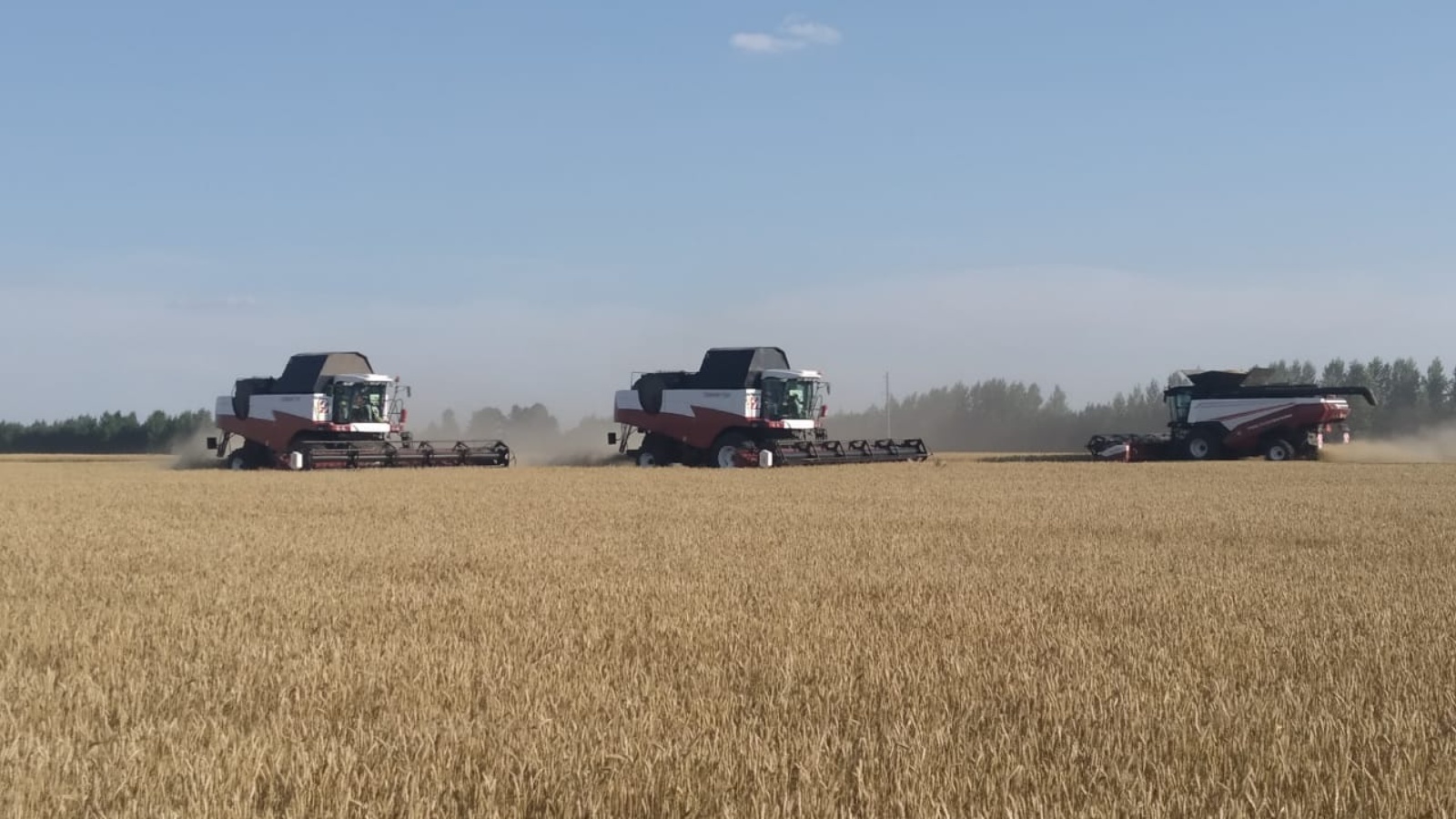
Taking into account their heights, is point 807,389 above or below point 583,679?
above

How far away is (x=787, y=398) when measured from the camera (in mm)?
36969

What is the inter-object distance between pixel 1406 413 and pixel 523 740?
8072 centimetres

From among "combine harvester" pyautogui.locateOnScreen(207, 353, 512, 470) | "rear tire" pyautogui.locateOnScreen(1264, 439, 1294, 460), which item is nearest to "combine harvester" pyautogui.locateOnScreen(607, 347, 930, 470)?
"combine harvester" pyautogui.locateOnScreen(207, 353, 512, 470)

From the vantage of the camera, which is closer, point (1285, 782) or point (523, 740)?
point (1285, 782)

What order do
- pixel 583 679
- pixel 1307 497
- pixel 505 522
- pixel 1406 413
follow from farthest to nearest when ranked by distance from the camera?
pixel 1406 413, pixel 1307 497, pixel 505 522, pixel 583 679

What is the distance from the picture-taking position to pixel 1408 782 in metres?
4.44

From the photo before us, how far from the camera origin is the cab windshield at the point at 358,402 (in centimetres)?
3775

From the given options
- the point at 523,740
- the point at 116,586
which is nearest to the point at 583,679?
the point at 523,740

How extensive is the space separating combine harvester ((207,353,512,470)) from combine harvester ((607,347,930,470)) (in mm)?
5703

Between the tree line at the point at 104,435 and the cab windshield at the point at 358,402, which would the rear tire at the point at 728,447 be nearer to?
the cab windshield at the point at 358,402

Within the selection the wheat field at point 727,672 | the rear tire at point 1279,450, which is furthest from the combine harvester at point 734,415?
the wheat field at point 727,672

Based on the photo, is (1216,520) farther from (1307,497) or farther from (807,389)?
(807,389)

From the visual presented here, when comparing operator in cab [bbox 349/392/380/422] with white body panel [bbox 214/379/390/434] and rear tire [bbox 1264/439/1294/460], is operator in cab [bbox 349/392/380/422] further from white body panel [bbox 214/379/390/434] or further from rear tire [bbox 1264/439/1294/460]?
rear tire [bbox 1264/439/1294/460]

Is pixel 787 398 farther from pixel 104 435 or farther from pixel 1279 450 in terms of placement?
pixel 104 435
